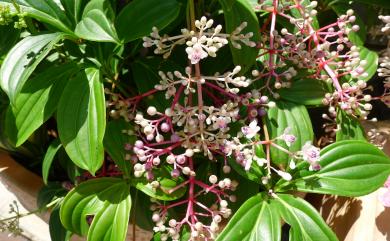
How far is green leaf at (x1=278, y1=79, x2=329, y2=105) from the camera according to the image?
67 cm

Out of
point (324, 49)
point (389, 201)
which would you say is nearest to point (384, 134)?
point (389, 201)

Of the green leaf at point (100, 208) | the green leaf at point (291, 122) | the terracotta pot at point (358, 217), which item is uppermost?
the green leaf at point (291, 122)

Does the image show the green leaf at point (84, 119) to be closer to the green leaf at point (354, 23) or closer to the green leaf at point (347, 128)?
the green leaf at point (347, 128)

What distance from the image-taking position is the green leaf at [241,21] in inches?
23.1

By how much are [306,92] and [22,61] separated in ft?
1.27

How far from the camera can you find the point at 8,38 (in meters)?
0.67

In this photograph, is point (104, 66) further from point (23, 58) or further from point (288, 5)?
point (288, 5)

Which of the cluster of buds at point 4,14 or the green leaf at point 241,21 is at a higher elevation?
the cluster of buds at point 4,14

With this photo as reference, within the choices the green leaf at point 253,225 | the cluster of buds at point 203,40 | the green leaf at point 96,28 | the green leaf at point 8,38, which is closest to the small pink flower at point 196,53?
the cluster of buds at point 203,40

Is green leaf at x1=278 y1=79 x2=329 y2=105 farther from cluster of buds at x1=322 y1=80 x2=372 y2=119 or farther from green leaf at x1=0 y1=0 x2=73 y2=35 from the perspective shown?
green leaf at x1=0 y1=0 x2=73 y2=35

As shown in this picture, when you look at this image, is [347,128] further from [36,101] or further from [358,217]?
[36,101]

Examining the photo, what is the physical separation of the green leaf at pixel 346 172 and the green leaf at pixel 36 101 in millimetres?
322

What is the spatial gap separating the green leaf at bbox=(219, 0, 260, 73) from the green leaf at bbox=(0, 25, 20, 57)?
1.00ft

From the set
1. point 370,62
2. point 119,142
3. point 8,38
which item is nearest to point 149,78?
point 119,142
